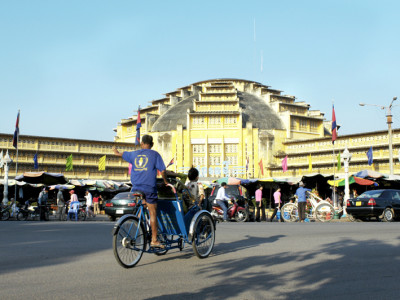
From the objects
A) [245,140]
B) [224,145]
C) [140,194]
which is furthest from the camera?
[224,145]

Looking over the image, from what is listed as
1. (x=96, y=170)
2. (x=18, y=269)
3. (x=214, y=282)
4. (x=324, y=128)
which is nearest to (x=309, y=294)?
(x=214, y=282)

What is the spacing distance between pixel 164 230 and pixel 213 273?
133 cm

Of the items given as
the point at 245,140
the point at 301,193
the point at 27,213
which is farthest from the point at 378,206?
the point at 245,140

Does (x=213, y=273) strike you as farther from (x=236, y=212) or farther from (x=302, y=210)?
(x=236, y=212)

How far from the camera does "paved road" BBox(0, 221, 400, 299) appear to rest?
438 centimetres

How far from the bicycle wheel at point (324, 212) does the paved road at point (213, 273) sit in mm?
10510

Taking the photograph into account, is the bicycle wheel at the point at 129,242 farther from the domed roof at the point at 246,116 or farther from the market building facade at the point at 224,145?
the domed roof at the point at 246,116

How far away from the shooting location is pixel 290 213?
19.7 m

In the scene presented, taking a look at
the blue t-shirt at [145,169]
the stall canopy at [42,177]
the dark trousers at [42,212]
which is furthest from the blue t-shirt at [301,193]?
the stall canopy at [42,177]

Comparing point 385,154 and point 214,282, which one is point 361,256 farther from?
point 385,154

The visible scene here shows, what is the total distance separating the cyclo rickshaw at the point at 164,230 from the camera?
229 inches

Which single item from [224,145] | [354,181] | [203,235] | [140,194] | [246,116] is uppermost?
[246,116]

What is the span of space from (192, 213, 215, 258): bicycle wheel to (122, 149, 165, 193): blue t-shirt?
99 cm

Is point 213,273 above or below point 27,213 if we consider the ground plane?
above
